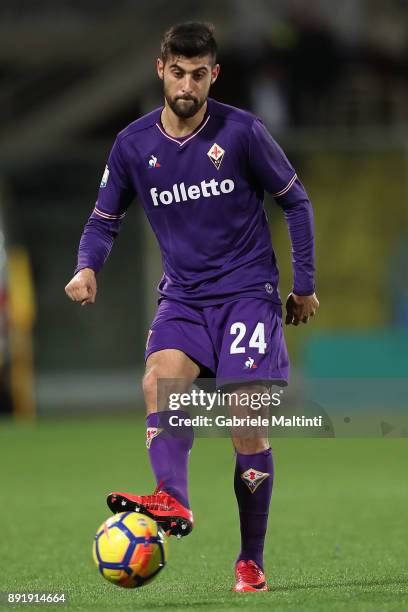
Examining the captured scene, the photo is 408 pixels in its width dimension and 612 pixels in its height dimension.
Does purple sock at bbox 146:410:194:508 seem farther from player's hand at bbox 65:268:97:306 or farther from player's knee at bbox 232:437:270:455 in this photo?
player's hand at bbox 65:268:97:306

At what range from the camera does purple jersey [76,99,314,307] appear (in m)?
6.30

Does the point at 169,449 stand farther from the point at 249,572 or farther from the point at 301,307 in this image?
the point at 301,307

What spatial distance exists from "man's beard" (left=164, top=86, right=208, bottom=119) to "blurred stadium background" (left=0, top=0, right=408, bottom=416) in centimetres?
1365

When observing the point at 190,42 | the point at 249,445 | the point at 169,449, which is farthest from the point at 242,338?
the point at 190,42

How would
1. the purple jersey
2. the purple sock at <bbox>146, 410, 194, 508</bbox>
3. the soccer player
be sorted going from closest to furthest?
the purple sock at <bbox>146, 410, 194, 508</bbox> < the soccer player < the purple jersey

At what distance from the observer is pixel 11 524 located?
30.6ft

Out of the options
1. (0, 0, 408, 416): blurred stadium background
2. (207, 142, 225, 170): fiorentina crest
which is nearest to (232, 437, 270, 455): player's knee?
(207, 142, 225, 170): fiorentina crest

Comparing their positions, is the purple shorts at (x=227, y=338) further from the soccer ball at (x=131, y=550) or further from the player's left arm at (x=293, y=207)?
the soccer ball at (x=131, y=550)

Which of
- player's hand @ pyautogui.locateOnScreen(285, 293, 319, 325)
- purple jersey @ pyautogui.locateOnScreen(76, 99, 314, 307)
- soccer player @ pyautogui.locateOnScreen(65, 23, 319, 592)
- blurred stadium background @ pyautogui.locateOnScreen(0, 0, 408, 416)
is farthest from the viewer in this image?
blurred stadium background @ pyautogui.locateOnScreen(0, 0, 408, 416)

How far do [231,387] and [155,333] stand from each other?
41 centimetres

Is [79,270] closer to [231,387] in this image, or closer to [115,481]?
[231,387]

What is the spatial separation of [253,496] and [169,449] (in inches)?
20.4

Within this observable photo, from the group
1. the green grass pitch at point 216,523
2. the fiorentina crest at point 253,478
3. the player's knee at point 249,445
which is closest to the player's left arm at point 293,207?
the player's knee at point 249,445

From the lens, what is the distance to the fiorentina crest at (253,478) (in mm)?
6289
